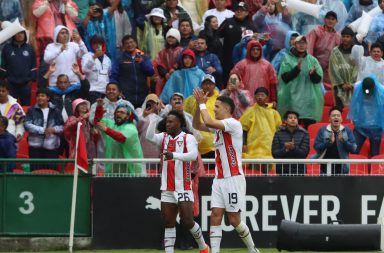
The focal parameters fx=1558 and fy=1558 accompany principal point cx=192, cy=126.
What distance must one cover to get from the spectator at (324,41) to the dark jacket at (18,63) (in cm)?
491

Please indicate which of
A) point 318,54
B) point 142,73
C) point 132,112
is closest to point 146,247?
point 132,112

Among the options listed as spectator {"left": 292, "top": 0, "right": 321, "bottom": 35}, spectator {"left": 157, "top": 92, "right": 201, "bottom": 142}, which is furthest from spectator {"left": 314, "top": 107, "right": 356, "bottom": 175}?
spectator {"left": 292, "top": 0, "right": 321, "bottom": 35}

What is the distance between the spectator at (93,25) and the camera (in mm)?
27109

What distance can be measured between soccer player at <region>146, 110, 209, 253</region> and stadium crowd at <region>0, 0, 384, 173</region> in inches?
54.1

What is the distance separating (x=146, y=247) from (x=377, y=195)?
347cm

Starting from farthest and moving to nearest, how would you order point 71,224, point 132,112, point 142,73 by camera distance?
point 142,73 → point 132,112 → point 71,224

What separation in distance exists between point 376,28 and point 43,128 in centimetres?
718

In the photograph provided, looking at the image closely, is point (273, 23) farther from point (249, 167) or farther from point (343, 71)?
point (249, 167)

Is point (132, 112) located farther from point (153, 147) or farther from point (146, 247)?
point (146, 247)

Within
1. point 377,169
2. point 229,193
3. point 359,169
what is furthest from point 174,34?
point 229,193

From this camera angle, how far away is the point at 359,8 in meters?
28.5

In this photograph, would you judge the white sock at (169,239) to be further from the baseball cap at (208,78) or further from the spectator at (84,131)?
the baseball cap at (208,78)

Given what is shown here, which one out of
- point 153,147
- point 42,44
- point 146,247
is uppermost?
point 42,44

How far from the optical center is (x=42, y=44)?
27031mm
